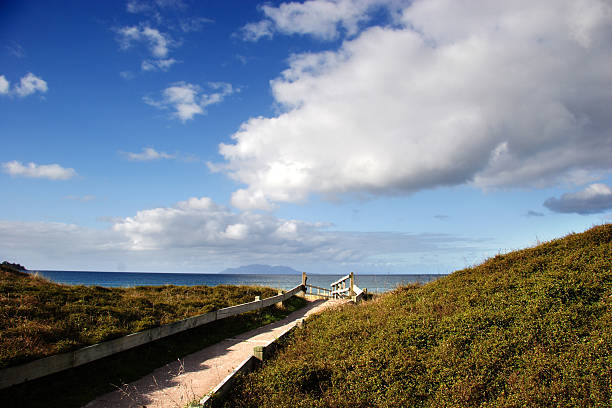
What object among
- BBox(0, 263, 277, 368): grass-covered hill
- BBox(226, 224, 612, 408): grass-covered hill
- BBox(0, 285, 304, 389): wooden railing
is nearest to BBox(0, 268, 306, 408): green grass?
BBox(0, 263, 277, 368): grass-covered hill

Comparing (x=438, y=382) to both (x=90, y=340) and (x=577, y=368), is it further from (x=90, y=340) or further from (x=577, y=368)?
(x=90, y=340)

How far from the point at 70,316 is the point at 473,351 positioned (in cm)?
1037

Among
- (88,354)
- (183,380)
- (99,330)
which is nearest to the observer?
(88,354)

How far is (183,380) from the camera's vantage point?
8.33 metres

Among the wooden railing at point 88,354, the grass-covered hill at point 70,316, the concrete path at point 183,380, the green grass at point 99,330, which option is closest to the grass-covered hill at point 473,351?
the concrete path at point 183,380

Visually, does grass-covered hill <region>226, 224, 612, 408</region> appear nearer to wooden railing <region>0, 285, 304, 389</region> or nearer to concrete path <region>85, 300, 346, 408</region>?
concrete path <region>85, 300, 346, 408</region>

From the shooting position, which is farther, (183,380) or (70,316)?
(70,316)

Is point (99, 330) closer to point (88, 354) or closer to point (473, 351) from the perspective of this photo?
point (88, 354)

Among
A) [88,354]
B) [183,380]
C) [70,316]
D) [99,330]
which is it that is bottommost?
[183,380]

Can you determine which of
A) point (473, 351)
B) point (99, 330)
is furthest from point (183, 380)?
point (473, 351)

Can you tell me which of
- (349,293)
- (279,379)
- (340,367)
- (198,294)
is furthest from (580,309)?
(349,293)

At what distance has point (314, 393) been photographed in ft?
23.5

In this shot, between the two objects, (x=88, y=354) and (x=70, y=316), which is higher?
(x=70, y=316)

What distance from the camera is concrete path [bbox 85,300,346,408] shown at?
709 cm
